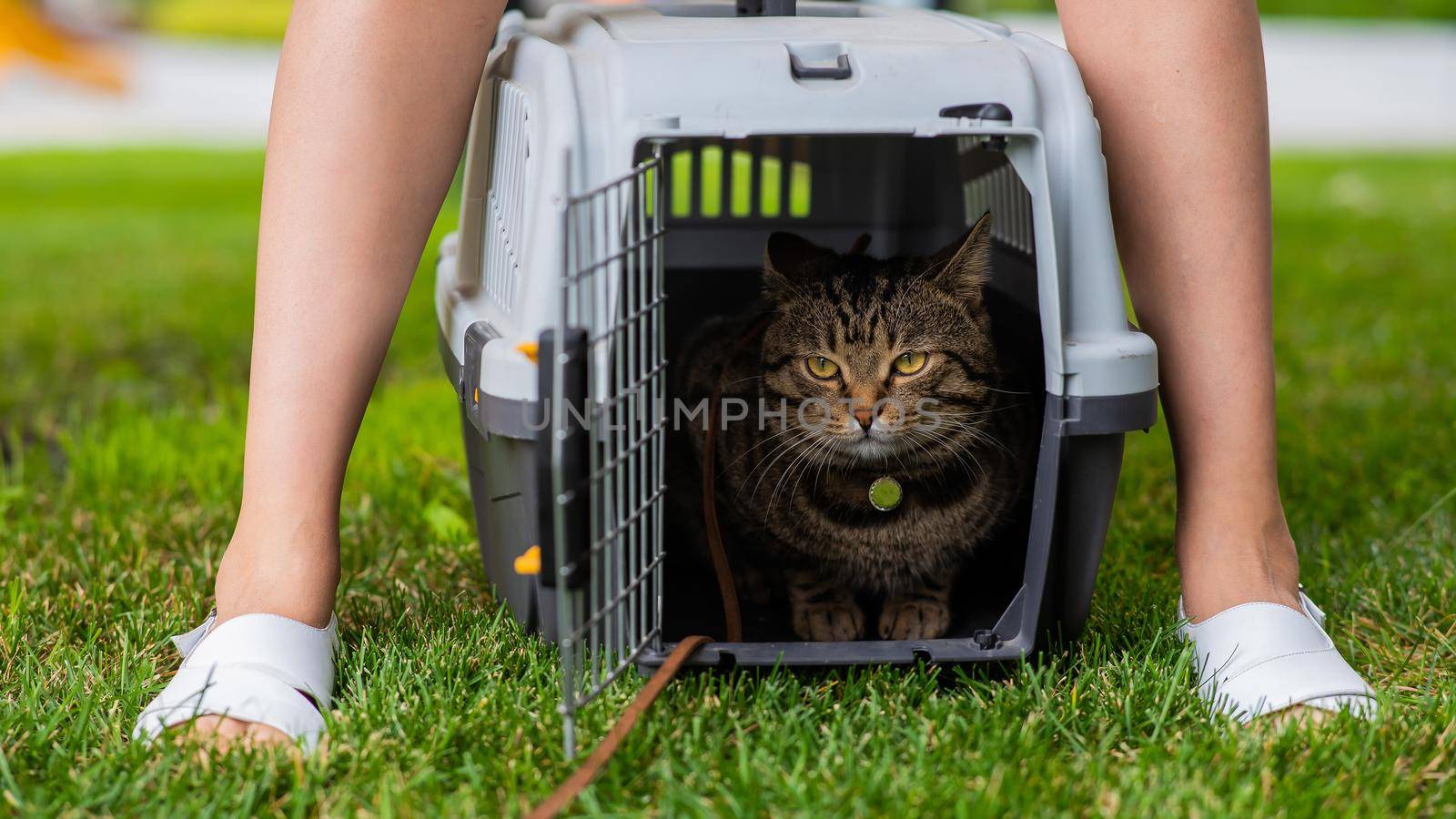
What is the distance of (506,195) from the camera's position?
1.32m

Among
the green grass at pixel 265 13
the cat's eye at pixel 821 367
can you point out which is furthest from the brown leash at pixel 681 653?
the green grass at pixel 265 13

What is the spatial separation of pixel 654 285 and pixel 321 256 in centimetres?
35

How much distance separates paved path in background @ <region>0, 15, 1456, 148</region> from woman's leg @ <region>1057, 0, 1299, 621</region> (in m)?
6.96

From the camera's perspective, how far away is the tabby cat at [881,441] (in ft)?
4.60

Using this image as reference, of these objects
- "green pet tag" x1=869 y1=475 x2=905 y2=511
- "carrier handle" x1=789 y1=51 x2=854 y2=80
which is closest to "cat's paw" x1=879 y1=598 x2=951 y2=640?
"green pet tag" x1=869 y1=475 x2=905 y2=511

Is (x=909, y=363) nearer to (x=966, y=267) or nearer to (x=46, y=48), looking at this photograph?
(x=966, y=267)

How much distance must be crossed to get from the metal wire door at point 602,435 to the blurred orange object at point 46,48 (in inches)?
315

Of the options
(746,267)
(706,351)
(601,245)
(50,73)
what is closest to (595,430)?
(601,245)

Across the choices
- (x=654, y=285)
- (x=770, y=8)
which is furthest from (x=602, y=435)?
(x=770, y=8)

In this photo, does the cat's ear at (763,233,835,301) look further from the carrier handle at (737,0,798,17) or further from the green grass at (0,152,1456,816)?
the green grass at (0,152,1456,816)

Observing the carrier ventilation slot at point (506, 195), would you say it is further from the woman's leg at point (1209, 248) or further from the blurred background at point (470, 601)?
the woman's leg at point (1209, 248)

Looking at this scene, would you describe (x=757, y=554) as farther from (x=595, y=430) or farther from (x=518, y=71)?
(x=518, y=71)

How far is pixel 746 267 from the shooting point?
201 cm

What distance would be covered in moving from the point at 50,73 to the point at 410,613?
8.05 m
